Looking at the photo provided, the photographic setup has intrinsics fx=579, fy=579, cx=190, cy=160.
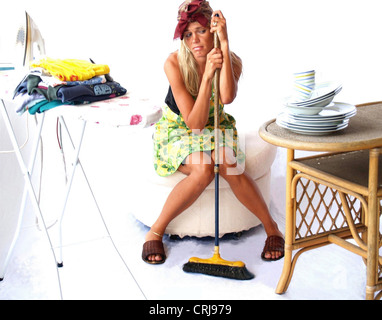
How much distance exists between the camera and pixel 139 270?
2607 millimetres

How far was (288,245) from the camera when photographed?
224cm

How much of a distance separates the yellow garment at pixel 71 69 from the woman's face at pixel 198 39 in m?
0.39

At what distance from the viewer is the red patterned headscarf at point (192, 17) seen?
244 cm

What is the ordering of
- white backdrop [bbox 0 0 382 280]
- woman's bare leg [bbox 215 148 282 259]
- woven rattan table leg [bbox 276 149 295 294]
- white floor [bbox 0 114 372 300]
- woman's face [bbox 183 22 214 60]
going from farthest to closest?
1. white backdrop [bbox 0 0 382 280]
2. woman's bare leg [bbox 215 148 282 259]
3. woman's face [bbox 183 22 214 60]
4. white floor [bbox 0 114 372 300]
5. woven rattan table leg [bbox 276 149 295 294]

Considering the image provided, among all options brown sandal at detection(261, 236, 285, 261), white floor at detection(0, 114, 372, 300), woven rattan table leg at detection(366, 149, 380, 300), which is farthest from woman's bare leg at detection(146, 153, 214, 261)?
woven rattan table leg at detection(366, 149, 380, 300)

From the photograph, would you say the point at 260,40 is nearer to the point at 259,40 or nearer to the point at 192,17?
the point at 259,40

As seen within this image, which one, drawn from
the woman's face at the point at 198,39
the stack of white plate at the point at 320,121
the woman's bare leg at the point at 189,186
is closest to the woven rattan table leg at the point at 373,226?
the stack of white plate at the point at 320,121

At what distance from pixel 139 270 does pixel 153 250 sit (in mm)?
118

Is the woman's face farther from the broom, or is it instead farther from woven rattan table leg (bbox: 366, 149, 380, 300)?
woven rattan table leg (bbox: 366, 149, 380, 300)

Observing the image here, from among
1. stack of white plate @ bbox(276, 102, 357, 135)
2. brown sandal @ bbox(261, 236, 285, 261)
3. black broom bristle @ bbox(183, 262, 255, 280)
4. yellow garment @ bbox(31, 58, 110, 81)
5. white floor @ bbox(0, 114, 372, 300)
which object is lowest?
white floor @ bbox(0, 114, 372, 300)

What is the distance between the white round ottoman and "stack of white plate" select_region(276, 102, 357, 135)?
0.73 m

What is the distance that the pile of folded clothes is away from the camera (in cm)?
219

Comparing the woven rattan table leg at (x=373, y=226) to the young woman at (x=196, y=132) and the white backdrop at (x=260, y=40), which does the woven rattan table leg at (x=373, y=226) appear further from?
the white backdrop at (x=260, y=40)
